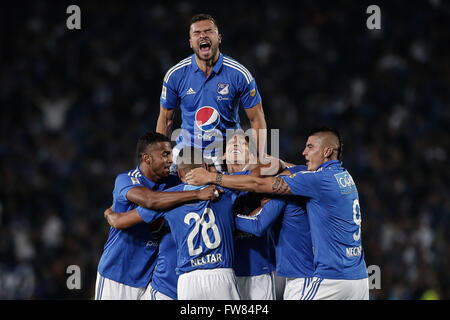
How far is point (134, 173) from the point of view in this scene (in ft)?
18.9

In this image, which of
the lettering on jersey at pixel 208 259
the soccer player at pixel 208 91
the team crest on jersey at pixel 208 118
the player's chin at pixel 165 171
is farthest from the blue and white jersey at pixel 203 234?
the team crest on jersey at pixel 208 118

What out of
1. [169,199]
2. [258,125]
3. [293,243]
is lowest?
[293,243]

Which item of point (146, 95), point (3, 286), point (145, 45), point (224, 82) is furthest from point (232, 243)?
point (145, 45)

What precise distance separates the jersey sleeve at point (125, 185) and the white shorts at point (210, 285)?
3.11 ft

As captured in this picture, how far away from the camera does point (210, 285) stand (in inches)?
203

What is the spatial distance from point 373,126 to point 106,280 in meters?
8.57

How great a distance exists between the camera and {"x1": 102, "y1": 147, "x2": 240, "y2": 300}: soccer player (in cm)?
516

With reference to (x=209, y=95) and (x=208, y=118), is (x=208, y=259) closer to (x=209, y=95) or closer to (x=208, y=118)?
(x=208, y=118)

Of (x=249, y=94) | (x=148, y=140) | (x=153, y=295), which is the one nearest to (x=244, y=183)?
(x=148, y=140)

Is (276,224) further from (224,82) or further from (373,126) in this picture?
(373,126)

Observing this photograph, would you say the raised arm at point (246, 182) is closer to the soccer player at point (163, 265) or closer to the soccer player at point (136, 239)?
Answer: the soccer player at point (136, 239)

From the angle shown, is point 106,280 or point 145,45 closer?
point 106,280

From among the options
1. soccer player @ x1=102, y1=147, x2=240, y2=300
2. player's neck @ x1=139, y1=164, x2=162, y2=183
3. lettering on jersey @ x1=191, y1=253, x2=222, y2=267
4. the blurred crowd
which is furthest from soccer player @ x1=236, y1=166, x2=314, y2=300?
the blurred crowd

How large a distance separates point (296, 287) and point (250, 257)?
1.81 feet
